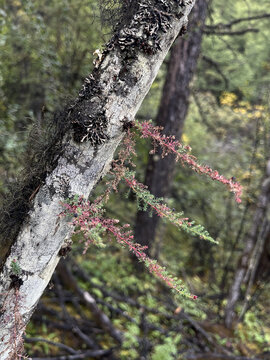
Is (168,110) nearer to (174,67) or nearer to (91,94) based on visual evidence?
(174,67)

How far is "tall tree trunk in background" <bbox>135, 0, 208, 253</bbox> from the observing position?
5.21 m

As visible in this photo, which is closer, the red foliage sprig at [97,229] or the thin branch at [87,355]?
the red foliage sprig at [97,229]

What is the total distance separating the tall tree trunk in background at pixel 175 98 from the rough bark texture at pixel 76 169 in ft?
12.0

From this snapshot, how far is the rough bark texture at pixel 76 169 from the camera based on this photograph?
4.48 feet

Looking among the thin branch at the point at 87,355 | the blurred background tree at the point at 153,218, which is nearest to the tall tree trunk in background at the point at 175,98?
the blurred background tree at the point at 153,218

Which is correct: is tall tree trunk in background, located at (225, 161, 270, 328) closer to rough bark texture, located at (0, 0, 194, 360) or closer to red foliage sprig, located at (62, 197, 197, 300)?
red foliage sprig, located at (62, 197, 197, 300)

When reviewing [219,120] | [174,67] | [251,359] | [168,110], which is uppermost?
[219,120]

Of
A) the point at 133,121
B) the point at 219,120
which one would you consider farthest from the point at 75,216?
the point at 219,120

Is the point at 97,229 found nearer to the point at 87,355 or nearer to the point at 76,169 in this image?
the point at 76,169

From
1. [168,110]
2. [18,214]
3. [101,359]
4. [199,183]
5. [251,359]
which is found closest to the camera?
[18,214]

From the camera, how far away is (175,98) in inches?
218

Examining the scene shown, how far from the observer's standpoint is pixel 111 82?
136 centimetres

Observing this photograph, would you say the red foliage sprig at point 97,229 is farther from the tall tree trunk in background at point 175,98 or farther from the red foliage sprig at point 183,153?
the tall tree trunk in background at point 175,98

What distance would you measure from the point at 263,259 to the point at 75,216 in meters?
6.61
